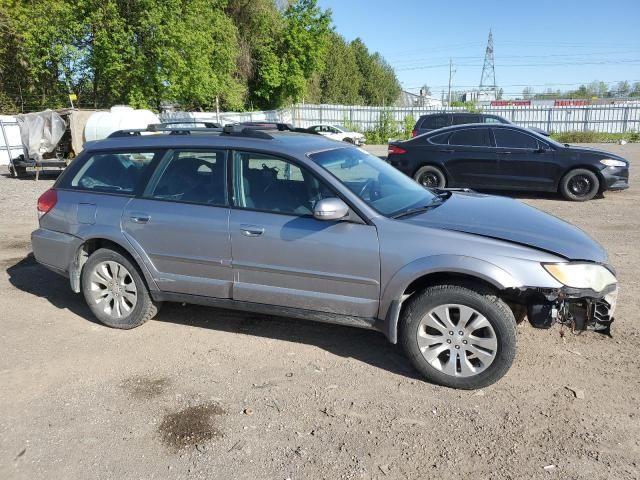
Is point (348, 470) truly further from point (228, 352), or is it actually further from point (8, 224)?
point (8, 224)

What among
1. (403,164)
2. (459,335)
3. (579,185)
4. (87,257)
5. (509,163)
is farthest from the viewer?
(403,164)

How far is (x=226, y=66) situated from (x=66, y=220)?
26416 millimetres

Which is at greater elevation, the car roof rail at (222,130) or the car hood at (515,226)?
the car roof rail at (222,130)

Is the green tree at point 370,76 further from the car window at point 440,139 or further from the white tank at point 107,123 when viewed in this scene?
the car window at point 440,139

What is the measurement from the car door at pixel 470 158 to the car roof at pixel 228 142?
6726 millimetres

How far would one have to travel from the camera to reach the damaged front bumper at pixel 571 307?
3.40 metres

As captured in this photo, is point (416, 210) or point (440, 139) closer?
point (416, 210)

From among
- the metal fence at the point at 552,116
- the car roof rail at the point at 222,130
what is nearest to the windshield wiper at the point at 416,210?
the car roof rail at the point at 222,130

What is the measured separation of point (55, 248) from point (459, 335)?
3680mm

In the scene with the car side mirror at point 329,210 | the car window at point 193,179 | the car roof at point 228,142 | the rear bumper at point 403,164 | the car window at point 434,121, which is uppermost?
the car window at point 434,121

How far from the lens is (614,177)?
33.6 feet

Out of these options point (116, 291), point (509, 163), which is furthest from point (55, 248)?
point (509, 163)

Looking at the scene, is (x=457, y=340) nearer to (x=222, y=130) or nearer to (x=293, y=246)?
(x=293, y=246)

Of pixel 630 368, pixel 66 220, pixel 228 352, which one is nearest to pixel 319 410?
pixel 228 352
